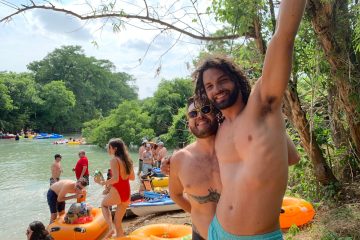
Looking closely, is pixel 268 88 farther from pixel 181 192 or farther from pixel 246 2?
pixel 246 2

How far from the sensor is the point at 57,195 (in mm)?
7609

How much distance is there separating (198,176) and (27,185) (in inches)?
573

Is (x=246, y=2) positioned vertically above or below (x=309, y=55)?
above

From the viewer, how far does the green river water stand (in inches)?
414

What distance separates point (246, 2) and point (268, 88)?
317 cm

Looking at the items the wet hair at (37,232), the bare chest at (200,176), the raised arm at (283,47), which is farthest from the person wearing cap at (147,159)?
the raised arm at (283,47)

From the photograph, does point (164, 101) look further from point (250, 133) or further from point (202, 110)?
point (250, 133)

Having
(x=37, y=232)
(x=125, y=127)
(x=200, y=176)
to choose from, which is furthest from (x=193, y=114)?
(x=125, y=127)

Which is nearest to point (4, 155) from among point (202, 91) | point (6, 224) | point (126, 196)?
point (6, 224)

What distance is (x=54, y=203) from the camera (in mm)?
7664

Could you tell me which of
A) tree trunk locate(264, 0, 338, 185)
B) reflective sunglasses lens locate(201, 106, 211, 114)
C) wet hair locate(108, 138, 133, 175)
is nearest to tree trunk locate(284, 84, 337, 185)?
tree trunk locate(264, 0, 338, 185)

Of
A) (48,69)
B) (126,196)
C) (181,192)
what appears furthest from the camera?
(48,69)

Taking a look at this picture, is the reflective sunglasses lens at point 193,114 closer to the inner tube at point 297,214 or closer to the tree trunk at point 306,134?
the tree trunk at point 306,134

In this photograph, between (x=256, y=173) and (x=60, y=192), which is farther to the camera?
(x=60, y=192)
